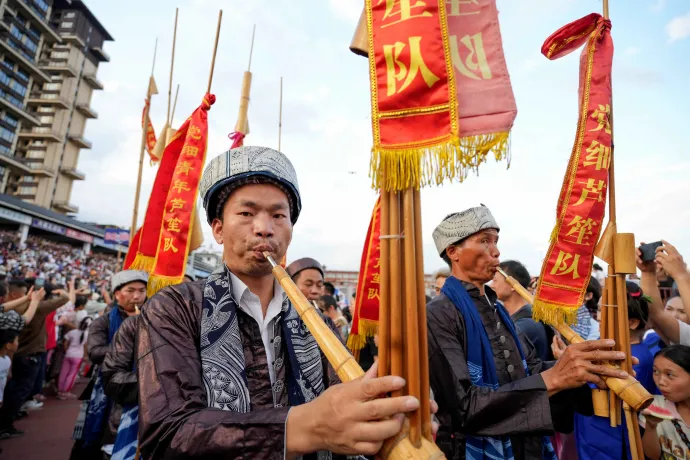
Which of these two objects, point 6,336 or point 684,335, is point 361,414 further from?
point 6,336

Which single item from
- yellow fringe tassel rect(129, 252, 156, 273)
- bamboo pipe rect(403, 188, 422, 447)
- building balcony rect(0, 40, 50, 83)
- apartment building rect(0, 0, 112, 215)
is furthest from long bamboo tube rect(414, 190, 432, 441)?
Answer: apartment building rect(0, 0, 112, 215)

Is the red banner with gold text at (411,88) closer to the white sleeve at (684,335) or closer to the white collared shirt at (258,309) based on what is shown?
the white collared shirt at (258,309)

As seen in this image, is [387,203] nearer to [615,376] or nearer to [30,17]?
[615,376]

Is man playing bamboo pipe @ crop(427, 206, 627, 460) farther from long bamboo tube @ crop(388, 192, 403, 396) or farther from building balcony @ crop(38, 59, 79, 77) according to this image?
building balcony @ crop(38, 59, 79, 77)

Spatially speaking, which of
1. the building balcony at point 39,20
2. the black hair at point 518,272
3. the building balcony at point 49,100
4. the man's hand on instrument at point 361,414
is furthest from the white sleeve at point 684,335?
the building balcony at point 49,100

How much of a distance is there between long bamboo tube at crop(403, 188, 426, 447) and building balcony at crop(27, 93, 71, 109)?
4921cm

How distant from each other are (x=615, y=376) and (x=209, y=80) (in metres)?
3.71

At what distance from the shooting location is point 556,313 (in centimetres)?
230

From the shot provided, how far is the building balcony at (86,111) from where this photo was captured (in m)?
42.2

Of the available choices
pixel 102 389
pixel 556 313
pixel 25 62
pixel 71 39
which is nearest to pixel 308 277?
pixel 102 389

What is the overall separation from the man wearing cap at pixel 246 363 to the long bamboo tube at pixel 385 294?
0.38 ft

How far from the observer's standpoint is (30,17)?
36.8 m

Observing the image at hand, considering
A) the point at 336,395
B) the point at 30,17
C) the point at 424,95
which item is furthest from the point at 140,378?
the point at 30,17

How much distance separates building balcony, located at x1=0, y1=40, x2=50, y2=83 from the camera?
33.4 metres
